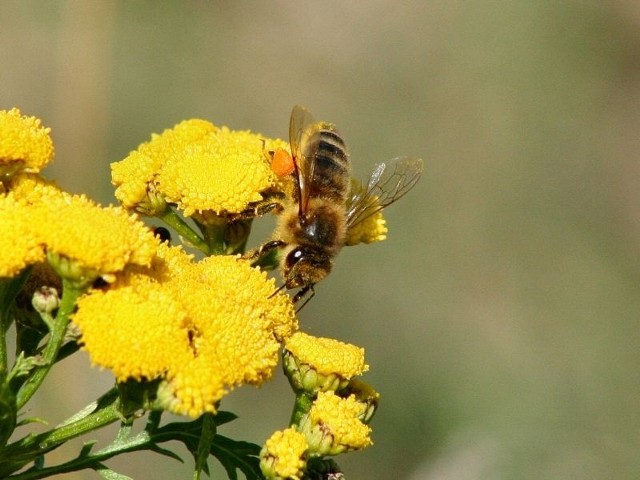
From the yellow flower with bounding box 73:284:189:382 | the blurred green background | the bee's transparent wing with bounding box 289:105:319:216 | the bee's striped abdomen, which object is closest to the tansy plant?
the yellow flower with bounding box 73:284:189:382

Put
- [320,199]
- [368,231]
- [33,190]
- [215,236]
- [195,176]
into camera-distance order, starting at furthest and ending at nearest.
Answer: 1. [368,231]
2. [320,199]
3. [215,236]
4. [195,176]
5. [33,190]

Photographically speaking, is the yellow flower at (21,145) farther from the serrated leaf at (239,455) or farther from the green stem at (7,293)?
the serrated leaf at (239,455)

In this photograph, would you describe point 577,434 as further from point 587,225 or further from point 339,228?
point 587,225

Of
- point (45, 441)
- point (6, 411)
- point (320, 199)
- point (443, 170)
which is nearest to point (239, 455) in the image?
point (45, 441)

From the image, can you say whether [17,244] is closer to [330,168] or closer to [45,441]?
[45,441]

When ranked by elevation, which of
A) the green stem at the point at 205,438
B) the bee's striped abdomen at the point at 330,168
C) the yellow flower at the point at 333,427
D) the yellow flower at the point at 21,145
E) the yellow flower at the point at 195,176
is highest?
the bee's striped abdomen at the point at 330,168

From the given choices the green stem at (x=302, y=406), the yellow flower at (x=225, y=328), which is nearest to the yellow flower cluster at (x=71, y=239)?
the yellow flower at (x=225, y=328)
